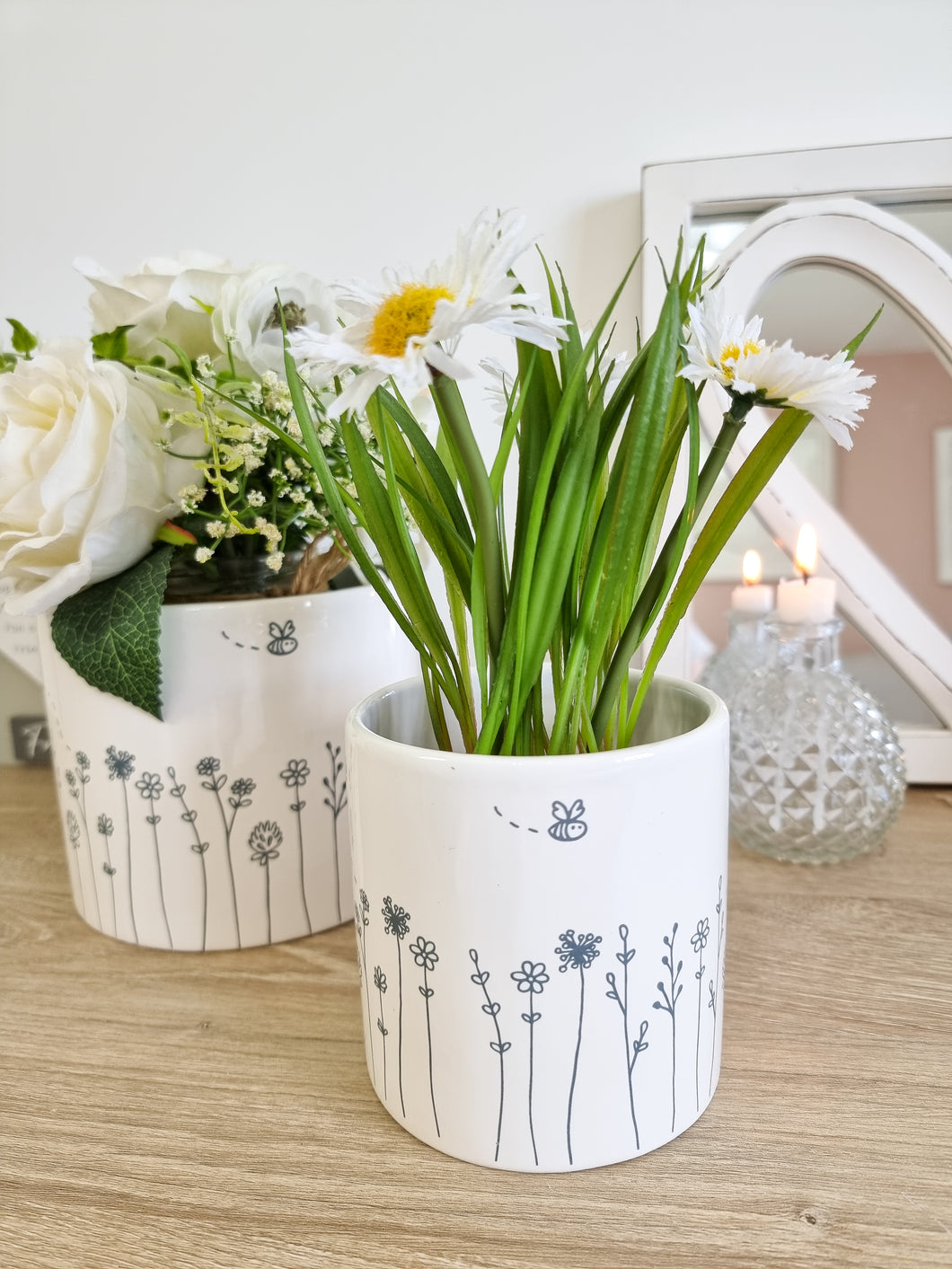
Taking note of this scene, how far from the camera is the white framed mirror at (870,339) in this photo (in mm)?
590

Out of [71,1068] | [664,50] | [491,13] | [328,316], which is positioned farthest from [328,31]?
[71,1068]

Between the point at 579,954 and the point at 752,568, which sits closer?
the point at 579,954

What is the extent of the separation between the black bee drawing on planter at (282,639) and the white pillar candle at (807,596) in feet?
1.03

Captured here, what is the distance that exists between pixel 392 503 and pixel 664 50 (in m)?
0.52

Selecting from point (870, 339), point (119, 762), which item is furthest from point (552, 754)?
point (870, 339)

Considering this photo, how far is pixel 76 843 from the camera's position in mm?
448

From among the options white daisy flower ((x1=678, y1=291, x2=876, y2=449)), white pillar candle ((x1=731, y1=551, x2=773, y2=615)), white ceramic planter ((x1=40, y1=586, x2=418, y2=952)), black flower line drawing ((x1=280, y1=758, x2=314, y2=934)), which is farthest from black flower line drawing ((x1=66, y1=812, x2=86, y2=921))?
white pillar candle ((x1=731, y1=551, x2=773, y2=615))

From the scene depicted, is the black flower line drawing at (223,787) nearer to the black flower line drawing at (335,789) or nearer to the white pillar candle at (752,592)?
the black flower line drawing at (335,789)

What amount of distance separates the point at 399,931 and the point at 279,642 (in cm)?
17

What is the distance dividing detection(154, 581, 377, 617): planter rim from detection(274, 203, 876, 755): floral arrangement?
4.4 inches

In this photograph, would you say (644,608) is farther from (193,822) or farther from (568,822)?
(193,822)

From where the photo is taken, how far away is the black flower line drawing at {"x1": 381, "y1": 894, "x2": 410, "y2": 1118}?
28 cm

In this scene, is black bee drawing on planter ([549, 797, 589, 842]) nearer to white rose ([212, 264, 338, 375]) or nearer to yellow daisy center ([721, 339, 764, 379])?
yellow daisy center ([721, 339, 764, 379])

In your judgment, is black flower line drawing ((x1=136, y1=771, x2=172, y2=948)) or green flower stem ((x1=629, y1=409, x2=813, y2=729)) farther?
black flower line drawing ((x1=136, y1=771, x2=172, y2=948))
